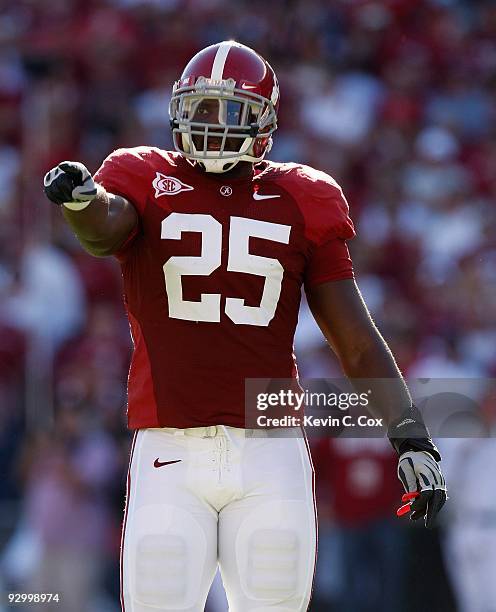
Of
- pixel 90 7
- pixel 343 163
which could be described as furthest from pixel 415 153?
pixel 90 7

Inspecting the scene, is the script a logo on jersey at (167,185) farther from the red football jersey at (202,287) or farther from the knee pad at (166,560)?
the knee pad at (166,560)

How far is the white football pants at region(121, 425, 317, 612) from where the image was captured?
8.14ft

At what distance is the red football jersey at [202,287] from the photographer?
2604 mm

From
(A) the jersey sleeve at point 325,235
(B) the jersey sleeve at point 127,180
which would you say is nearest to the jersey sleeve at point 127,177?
(B) the jersey sleeve at point 127,180

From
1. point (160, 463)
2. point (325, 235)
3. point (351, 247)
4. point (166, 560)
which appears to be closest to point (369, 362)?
point (325, 235)

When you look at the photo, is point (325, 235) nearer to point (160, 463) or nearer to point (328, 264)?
point (328, 264)

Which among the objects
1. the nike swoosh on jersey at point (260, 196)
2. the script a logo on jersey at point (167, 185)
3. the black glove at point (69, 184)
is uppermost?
the black glove at point (69, 184)

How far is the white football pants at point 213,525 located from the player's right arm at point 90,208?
16.5 inches

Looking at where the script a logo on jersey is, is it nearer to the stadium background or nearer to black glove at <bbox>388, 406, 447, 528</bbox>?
black glove at <bbox>388, 406, 447, 528</bbox>

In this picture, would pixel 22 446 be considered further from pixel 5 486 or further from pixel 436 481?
pixel 436 481

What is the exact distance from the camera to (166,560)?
248 cm

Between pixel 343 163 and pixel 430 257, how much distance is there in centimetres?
76

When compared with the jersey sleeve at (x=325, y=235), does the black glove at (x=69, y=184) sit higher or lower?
higher

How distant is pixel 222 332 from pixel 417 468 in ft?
1.65
